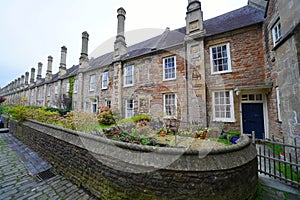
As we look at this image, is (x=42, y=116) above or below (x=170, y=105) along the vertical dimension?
below

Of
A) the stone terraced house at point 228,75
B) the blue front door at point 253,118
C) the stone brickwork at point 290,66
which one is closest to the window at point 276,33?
the stone terraced house at point 228,75

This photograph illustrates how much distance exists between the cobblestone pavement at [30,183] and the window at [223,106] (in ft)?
25.8

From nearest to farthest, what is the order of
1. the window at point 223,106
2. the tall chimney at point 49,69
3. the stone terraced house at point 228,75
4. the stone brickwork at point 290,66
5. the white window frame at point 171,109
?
the stone brickwork at point 290,66 < the stone terraced house at point 228,75 < the window at point 223,106 < the white window frame at point 171,109 < the tall chimney at point 49,69

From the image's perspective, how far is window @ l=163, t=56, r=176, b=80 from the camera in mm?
9805

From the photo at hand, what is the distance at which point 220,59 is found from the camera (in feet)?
27.1

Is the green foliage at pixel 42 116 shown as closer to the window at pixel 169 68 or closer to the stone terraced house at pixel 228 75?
the stone terraced house at pixel 228 75

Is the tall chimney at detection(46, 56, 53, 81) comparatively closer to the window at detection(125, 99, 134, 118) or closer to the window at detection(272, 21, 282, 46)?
the window at detection(125, 99, 134, 118)

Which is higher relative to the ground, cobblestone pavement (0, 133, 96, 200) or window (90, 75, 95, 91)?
window (90, 75, 95, 91)

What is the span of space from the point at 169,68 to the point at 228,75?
413 centimetres

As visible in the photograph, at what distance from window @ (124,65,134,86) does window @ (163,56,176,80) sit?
355 centimetres

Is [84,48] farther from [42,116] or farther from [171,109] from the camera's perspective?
[171,109]

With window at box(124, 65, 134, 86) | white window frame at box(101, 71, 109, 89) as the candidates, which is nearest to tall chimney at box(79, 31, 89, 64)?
white window frame at box(101, 71, 109, 89)

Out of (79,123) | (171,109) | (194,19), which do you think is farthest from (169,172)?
(194,19)

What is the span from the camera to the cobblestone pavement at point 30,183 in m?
3.27
